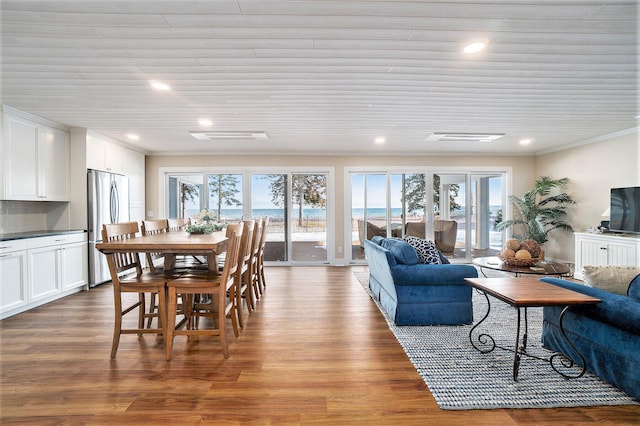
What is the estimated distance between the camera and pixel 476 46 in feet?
7.81

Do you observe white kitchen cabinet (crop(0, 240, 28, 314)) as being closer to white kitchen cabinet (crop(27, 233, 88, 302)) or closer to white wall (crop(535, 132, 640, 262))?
white kitchen cabinet (crop(27, 233, 88, 302))

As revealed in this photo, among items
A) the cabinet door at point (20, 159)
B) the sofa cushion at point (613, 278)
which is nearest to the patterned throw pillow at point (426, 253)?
the sofa cushion at point (613, 278)

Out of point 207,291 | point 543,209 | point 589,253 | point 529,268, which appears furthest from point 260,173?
point 589,253

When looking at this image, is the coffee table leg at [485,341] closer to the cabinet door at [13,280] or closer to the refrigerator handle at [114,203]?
the cabinet door at [13,280]

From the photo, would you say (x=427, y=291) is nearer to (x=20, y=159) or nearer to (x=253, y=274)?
(x=253, y=274)

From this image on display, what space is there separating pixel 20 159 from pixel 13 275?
1.51 m

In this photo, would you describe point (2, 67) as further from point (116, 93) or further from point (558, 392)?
point (558, 392)

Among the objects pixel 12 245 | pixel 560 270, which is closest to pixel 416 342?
pixel 560 270

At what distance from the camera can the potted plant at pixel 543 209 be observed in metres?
5.92

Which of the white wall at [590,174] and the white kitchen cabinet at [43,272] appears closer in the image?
the white kitchen cabinet at [43,272]

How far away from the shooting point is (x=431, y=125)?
454 centimetres

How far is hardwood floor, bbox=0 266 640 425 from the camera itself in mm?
1777

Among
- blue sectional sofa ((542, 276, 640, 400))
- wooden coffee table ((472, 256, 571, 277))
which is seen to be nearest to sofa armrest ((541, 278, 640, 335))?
blue sectional sofa ((542, 276, 640, 400))

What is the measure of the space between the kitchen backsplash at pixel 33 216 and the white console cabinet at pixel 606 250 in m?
7.27
